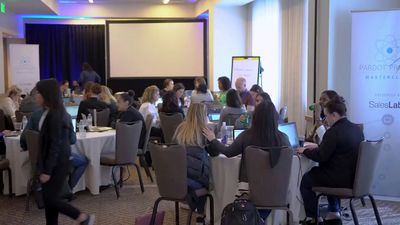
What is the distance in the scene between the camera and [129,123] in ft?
17.9

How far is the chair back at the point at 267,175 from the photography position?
11.3 feet

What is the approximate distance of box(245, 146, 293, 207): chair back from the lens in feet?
11.3

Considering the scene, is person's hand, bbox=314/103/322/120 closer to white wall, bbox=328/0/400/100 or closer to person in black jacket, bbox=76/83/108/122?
white wall, bbox=328/0/400/100

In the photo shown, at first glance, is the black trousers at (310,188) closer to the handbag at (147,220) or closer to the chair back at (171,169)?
the chair back at (171,169)

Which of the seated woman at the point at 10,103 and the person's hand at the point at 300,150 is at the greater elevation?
the seated woman at the point at 10,103

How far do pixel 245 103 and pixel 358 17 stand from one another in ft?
7.75

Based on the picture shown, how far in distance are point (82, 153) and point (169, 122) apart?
1.49 m

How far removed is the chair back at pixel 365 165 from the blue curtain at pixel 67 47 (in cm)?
1209

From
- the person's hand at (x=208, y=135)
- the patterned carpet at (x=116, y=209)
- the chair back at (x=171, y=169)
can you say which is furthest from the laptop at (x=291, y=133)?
the chair back at (x=171, y=169)

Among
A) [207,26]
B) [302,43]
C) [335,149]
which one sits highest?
[207,26]

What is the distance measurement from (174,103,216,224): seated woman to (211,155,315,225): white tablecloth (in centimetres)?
11

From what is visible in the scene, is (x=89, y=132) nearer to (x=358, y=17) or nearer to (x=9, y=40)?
(x=358, y=17)

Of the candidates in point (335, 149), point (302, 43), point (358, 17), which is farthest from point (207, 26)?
point (335, 149)

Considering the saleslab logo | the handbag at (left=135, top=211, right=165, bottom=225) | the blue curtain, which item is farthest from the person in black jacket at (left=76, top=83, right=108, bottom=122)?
the blue curtain
